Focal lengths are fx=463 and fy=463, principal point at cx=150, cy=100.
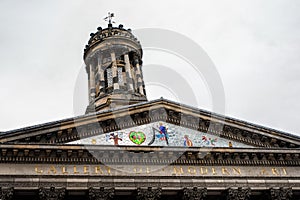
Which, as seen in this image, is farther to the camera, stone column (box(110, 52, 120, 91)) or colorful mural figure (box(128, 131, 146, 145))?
stone column (box(110, 52, 120, 91))

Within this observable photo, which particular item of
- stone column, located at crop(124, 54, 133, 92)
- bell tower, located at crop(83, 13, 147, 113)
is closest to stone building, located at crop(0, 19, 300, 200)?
bell tower, located at crop(83, 13, 147, 113)

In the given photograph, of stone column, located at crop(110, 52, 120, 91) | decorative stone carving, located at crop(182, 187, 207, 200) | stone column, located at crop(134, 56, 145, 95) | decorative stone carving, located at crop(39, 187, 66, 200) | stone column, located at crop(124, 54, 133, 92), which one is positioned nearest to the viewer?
decorative stone carving, located at crop(39, 187, 66, 200)

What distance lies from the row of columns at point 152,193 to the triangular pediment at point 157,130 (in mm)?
2016

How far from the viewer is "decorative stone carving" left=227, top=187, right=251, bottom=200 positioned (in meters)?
18.3

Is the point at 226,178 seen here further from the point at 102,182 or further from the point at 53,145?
the point at 53,145

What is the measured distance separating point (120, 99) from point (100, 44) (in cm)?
635

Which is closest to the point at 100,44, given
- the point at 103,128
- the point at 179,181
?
the point at 103,128

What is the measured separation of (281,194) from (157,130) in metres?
5.68

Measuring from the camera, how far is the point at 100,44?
A: 32.0 meters

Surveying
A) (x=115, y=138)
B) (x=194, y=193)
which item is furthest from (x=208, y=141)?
(x=115, y=138)

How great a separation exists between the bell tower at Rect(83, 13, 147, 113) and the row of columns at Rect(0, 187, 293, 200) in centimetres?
1010

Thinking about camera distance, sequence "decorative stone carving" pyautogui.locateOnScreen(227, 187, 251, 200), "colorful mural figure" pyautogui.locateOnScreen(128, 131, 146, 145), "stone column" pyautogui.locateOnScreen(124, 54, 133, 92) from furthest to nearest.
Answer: "stone column" pyautogui.locateOnScreen(124, 54, 133, 92), "colorful mural figure" pyautogui.locateOnScreen(128, 131, 146, 145), "decorative stone carving" pyautogui.locateOnScreen(227, 187, 251, 200)

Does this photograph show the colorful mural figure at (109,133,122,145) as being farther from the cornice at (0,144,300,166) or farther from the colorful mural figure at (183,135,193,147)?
the colorful mural figure at (183,135,193,147)

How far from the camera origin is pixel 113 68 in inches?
1172
